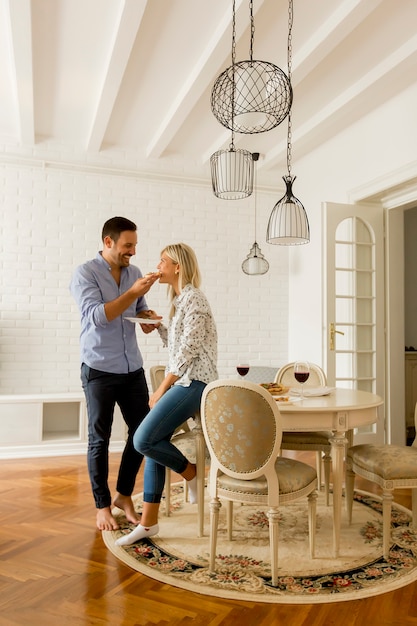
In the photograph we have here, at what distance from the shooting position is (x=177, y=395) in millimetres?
2697

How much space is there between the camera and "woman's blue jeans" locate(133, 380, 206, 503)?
8.71 ft

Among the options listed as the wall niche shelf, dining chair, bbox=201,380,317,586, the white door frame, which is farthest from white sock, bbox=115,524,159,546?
the white door frame

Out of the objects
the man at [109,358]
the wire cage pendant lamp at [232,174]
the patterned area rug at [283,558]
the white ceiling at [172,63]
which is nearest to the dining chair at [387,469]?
the patterned area rug at [283,558]

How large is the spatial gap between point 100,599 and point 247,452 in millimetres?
852

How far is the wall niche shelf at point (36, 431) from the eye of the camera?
487 cm

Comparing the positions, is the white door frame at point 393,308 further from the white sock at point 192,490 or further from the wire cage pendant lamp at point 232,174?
the white sock at point 192,490

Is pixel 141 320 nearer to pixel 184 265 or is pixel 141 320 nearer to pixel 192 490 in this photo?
pixel 184 265

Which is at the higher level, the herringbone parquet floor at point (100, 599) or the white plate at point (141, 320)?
the white plate at point (141, 320)

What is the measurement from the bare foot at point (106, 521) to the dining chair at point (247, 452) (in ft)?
2.50

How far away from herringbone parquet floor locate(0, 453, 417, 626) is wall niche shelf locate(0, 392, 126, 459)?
1.92 metres

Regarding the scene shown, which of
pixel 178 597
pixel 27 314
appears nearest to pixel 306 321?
pixel 27 314

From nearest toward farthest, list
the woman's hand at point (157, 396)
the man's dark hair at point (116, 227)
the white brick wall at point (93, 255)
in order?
the woman's hand at point (157, 396) → the man's dark hair at point (116, 227) → the white brick wall at point (93, 255)

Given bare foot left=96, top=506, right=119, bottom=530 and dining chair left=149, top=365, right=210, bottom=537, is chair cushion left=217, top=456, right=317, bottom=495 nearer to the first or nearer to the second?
dining chair left=149, top=365, right=210, bottom=537

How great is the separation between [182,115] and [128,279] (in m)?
2.25
